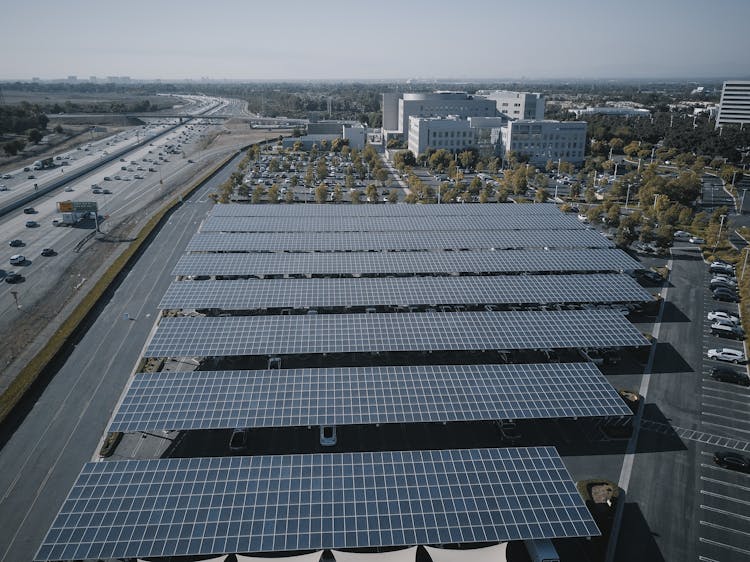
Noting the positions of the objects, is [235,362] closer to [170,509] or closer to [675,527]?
[170,509]

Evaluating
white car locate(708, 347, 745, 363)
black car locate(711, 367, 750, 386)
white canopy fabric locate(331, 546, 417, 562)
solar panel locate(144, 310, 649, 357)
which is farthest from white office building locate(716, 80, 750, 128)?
white canopy fabric locate(331, 546, 417, 562)

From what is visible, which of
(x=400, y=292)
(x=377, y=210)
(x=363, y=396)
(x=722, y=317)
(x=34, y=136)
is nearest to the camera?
(x=363, y=396)

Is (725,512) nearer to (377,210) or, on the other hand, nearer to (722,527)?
(722,527)

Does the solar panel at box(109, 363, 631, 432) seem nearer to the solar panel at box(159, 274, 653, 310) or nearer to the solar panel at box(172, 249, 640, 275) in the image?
the solar panel at box(159, 274, 653, 310)

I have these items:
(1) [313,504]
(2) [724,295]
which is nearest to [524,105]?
(2) [724,295]

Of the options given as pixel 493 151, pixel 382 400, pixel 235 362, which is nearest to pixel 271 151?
pixel 493 151

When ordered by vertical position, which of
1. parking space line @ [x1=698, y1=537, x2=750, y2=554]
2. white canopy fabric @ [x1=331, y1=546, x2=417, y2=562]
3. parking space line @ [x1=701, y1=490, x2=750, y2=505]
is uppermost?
white canopy fabric @ [x1=331, y1=546, x2=417, y2=562]

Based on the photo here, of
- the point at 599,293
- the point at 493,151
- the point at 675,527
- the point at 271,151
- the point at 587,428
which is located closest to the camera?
the point at 675,527
